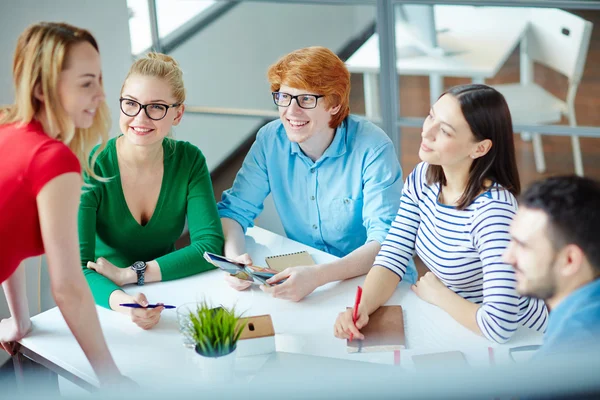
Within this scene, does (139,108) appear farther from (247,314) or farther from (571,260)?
(571,260)

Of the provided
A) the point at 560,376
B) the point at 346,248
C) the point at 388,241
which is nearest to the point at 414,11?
the point at 346,248

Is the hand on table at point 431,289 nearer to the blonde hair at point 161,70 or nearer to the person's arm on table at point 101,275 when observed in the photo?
the person's arm on table at point 101,275

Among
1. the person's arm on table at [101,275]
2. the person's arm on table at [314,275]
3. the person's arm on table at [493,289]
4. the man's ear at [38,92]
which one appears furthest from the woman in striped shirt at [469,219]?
the man's ear at [38,92]

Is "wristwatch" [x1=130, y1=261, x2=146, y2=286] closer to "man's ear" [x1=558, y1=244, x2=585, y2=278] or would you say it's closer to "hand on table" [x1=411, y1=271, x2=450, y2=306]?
"hand on table" [x1=411, y1=271, x2=450, y2=306]

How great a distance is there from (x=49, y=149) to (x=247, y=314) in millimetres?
683

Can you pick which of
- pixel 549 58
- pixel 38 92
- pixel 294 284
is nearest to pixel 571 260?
pixel 294 284

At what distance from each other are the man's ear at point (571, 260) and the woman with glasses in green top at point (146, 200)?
1.06 metres

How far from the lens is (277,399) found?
1.38ft

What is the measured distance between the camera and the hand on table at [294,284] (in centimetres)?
182

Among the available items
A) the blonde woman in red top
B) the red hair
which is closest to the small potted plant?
the blonde woman in red top

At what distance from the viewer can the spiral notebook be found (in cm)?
200

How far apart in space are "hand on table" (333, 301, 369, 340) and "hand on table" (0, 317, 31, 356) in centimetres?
72

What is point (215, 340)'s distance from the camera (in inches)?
57.8

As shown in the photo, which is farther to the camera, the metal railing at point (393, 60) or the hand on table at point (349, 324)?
the metal railing at point (393, 60)
